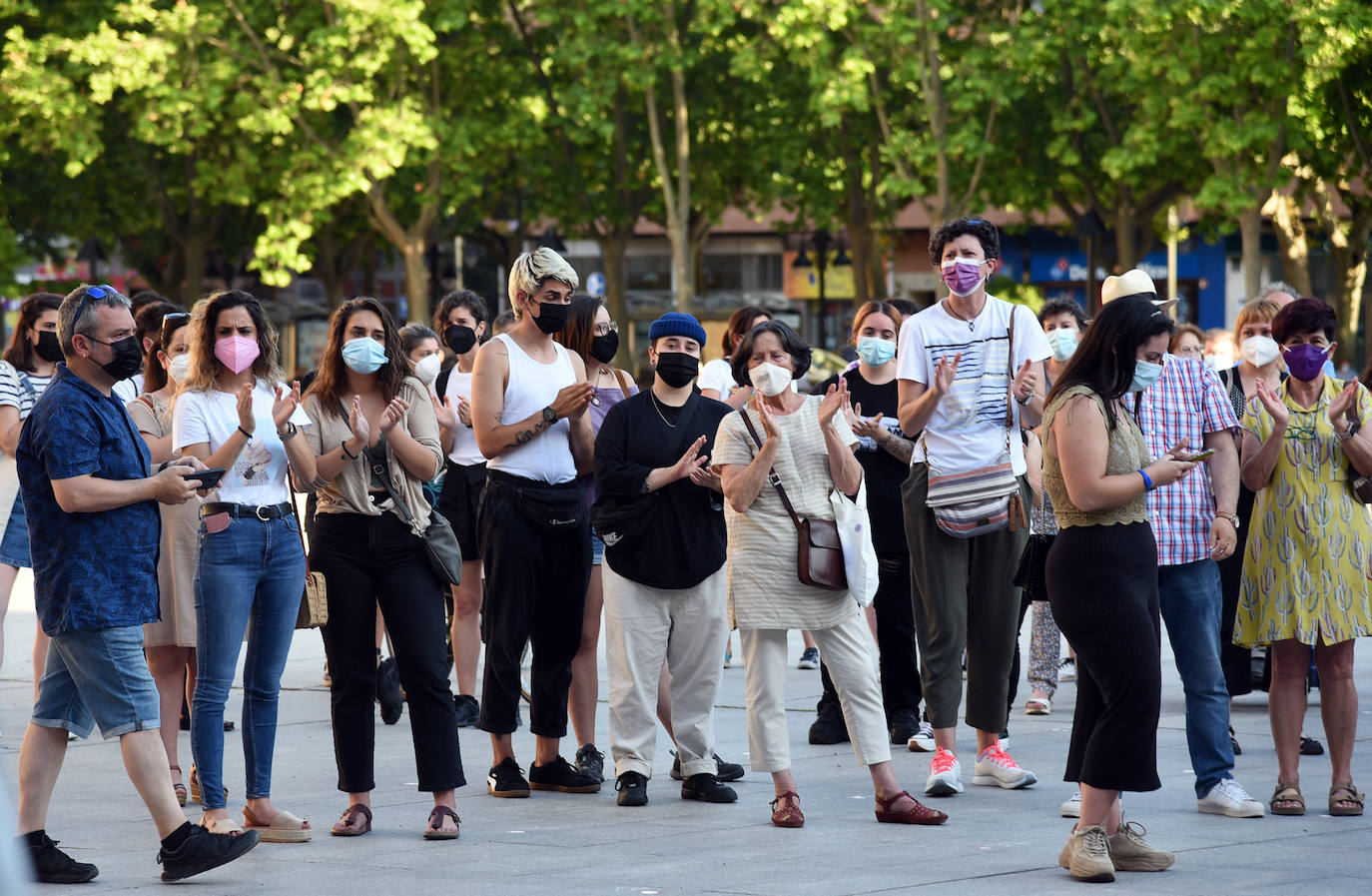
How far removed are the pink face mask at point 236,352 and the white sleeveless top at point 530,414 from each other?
1.10m

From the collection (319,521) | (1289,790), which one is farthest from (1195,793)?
(319,521)

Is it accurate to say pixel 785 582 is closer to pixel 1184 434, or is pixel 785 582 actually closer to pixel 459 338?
pixel 1184 434

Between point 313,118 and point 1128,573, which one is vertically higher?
point 313,118

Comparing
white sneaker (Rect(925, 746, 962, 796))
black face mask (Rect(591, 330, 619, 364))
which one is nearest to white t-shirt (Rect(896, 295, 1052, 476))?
white sneaker (Rect(925, 746, 962, 796))

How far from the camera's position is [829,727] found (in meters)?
8.89

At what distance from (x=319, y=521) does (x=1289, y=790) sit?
3712 millimetres

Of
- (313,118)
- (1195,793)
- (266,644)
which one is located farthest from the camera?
(313,118)

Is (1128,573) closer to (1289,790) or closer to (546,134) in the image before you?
(1289,790)

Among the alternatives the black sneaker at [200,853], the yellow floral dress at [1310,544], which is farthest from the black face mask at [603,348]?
the black sneaker at [200,853]

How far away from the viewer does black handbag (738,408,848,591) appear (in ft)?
23.3

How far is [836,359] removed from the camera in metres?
34.2

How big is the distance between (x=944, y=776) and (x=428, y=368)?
390cm

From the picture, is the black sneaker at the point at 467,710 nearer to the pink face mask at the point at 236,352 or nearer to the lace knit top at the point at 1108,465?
the pink face mask at the point at 236,352

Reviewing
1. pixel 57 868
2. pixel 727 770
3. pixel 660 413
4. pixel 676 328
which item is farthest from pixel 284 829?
pixel 676 328
